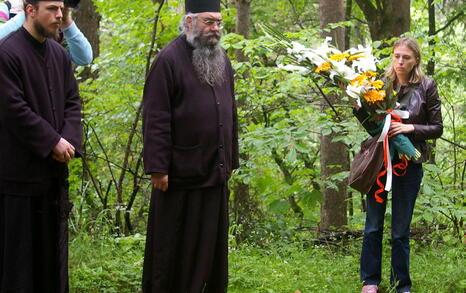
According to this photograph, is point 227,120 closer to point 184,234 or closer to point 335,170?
point 184,234

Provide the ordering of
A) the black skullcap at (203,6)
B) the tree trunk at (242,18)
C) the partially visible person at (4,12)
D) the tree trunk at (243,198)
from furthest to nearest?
the tree trunk at (242,18) < the tree trunk at (243,198) < the black skullcap at (203,6) < the partially visible person at (4,12)

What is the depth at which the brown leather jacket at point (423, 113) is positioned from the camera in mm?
4848

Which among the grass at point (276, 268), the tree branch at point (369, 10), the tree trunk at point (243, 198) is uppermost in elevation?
the tree branch at point (369, 10)

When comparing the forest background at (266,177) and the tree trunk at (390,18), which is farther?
the tree trunk at (390,18)

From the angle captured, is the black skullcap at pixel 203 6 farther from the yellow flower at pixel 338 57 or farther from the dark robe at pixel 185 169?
the yellow flower at pixel 338 57

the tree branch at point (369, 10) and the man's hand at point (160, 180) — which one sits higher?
the tree branch at point (369, 10)

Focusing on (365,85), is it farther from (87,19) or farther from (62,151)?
(87,19)

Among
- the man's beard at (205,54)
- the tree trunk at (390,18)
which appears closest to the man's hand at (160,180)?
the man's beard at (205,54)

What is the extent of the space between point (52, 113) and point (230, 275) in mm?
2465

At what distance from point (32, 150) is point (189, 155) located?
107 cm

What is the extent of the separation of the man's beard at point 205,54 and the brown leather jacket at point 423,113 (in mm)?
1355

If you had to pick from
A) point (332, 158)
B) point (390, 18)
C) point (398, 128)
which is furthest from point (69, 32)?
point (390, 18)

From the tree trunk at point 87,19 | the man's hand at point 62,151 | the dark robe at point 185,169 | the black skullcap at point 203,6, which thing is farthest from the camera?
the tree trunk at point 87,19

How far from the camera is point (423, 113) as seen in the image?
16.1 feet
